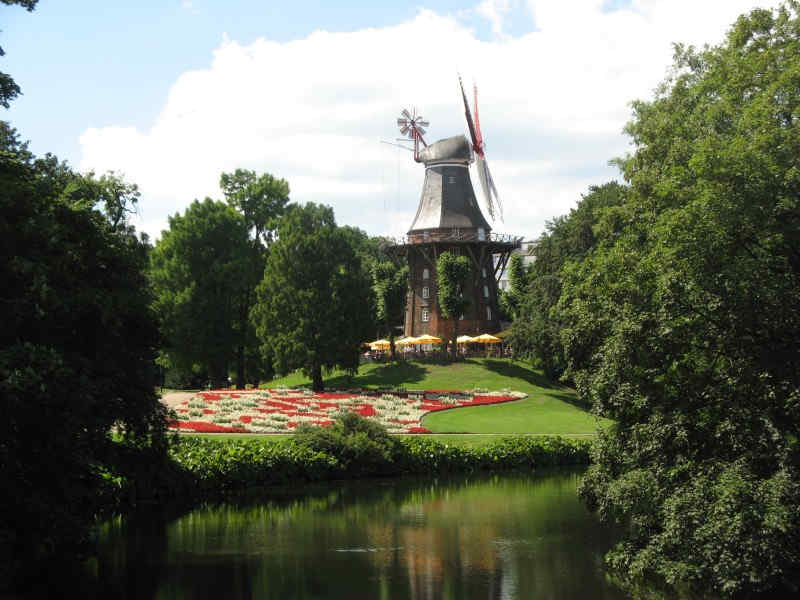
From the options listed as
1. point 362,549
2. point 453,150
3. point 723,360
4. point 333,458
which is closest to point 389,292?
point 453,150

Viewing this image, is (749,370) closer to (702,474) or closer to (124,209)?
(702,474)

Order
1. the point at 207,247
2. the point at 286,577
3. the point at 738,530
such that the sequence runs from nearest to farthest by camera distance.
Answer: the point at 738,530, the point at 286,577, the point at 207,247

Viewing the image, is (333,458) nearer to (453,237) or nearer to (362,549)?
(362,549)

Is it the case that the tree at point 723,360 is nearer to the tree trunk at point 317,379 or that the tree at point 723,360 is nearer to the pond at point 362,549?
the pond at point 362,549

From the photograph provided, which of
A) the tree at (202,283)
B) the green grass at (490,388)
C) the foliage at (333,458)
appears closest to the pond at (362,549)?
the foliage at (333,458)

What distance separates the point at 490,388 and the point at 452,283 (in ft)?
35.9

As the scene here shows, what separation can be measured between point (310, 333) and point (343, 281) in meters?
3.90

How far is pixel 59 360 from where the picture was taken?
1440 centimetres

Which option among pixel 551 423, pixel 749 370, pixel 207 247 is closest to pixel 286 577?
pixel 749 370

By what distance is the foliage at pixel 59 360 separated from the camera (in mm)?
14617

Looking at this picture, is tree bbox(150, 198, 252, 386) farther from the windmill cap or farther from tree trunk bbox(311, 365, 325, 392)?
the windmill cap

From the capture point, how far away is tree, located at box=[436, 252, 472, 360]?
215 feet

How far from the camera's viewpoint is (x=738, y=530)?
14539 mm

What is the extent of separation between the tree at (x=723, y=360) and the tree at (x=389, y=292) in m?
52.4
